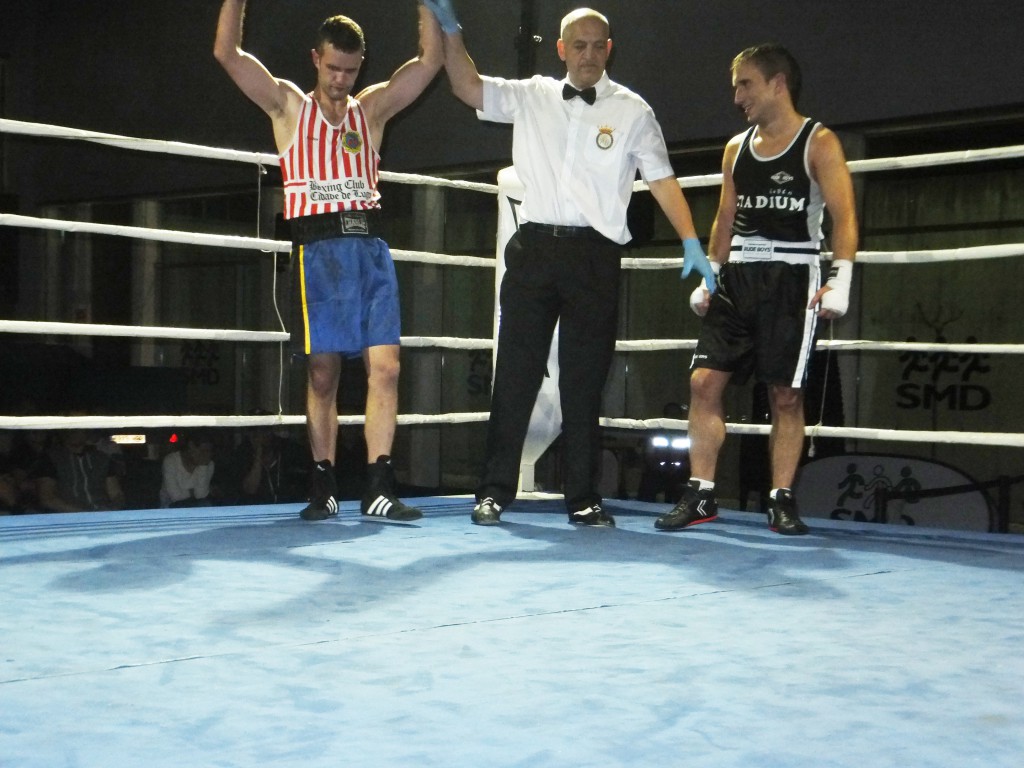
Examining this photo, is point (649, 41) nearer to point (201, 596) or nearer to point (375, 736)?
point (201, 596)

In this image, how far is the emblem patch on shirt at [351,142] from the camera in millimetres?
2609

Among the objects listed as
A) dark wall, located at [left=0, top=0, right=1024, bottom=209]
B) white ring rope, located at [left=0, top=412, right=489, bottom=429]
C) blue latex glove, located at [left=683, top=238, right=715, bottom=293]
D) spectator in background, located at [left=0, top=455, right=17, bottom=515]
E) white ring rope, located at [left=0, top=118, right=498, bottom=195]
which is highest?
dark wall, located at [left=0, top=0, right=1024, bottom=209]

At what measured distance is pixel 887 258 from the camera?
2.71 m

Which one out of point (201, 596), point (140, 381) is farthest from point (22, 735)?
point (140, 381)

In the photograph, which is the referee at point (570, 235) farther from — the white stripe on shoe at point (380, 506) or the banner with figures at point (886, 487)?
the banner with figures at point (886, 487)

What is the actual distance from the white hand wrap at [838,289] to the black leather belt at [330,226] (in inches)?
37.9

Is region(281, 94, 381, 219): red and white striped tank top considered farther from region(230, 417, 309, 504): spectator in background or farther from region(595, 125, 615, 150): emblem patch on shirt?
region(230, 417, 309, 504): spectator in background

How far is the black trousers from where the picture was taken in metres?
2.65

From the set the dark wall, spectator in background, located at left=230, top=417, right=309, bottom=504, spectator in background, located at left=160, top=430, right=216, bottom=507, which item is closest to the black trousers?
the dark wall

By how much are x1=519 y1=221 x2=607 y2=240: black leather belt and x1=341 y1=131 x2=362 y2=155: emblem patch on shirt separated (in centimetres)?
41

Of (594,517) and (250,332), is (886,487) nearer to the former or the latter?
(594,517)

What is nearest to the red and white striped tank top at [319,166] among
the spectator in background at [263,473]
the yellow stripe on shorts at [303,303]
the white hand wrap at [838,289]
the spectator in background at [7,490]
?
the yellow stripe on shorts at [303,303]

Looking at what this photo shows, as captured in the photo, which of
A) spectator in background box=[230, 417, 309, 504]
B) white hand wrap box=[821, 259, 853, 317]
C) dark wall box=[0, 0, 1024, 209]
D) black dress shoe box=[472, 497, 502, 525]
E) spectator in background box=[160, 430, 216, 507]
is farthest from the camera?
spectator in background box=[230, 417, 309, 504]

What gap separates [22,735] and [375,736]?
0.29 meters
